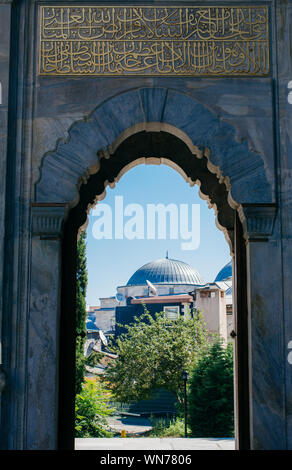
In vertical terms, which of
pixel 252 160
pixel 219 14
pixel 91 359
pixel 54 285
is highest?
pixel 219 14

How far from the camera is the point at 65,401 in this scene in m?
5.18

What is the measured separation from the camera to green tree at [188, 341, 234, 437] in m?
15.7

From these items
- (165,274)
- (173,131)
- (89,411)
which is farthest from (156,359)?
(165,274)

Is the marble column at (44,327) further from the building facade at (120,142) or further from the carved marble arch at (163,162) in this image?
the carved marble arch at (163,162)

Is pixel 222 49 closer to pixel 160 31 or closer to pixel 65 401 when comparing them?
pixel 160 31

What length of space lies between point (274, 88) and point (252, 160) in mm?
665

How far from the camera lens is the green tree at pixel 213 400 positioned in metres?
15.7

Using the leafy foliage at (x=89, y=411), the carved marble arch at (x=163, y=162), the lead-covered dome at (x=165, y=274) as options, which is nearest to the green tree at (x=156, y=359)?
the leafy foliage at (x=89, y=411)

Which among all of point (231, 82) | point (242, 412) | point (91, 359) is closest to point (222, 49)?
point (231, 82)

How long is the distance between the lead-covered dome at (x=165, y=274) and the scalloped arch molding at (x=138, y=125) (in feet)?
168

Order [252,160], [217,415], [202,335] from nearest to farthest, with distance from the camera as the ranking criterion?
[252,160] → [217,415] → [202,335]
